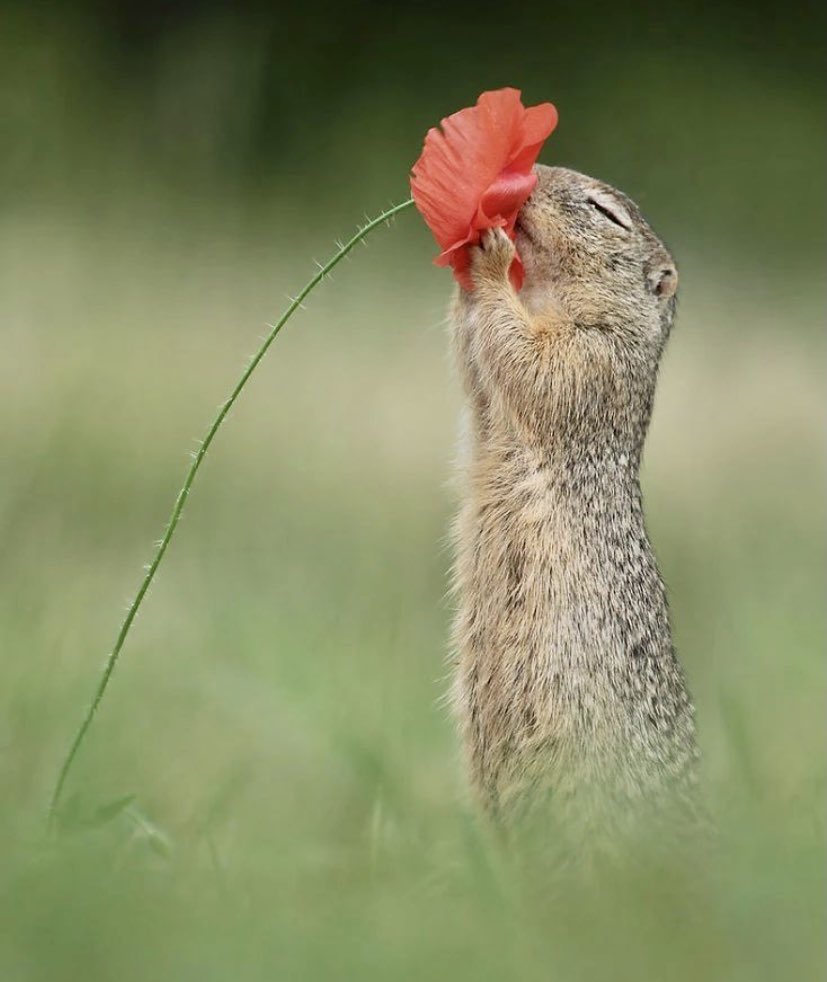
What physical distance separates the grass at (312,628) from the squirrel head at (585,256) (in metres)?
0.76

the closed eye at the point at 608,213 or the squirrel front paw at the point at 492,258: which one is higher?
the closed eye at the point at 608,213

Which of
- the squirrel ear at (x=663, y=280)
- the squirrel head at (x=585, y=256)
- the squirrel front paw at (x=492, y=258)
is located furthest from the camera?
the squirrel ear at (x=663, y=280)

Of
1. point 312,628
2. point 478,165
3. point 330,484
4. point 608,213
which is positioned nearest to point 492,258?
point 478,165

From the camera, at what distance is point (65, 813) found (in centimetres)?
243

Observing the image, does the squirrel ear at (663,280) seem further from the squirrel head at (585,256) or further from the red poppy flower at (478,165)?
the red poppy flower at (478,165)

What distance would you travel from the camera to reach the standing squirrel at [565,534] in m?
3.26

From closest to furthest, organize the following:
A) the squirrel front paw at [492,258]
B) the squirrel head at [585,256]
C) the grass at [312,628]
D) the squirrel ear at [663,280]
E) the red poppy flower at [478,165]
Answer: the grass at [312,628] → the red poppy flower at [478,165] → the squirrel front paw at [492,258] → the squirrel head at [585,256] → the squirrel ear at [663,280]

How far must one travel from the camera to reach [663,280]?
396 cm

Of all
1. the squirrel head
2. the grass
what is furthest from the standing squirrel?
the grass

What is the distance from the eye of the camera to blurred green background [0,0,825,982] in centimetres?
Result: 191

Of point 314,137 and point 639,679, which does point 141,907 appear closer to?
point 639,679

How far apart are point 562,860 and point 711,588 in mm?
2830

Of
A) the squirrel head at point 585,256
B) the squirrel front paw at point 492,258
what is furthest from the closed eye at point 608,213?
the squirrel front paw at point 492,258

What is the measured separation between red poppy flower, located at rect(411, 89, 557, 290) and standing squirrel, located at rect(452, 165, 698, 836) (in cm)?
8
